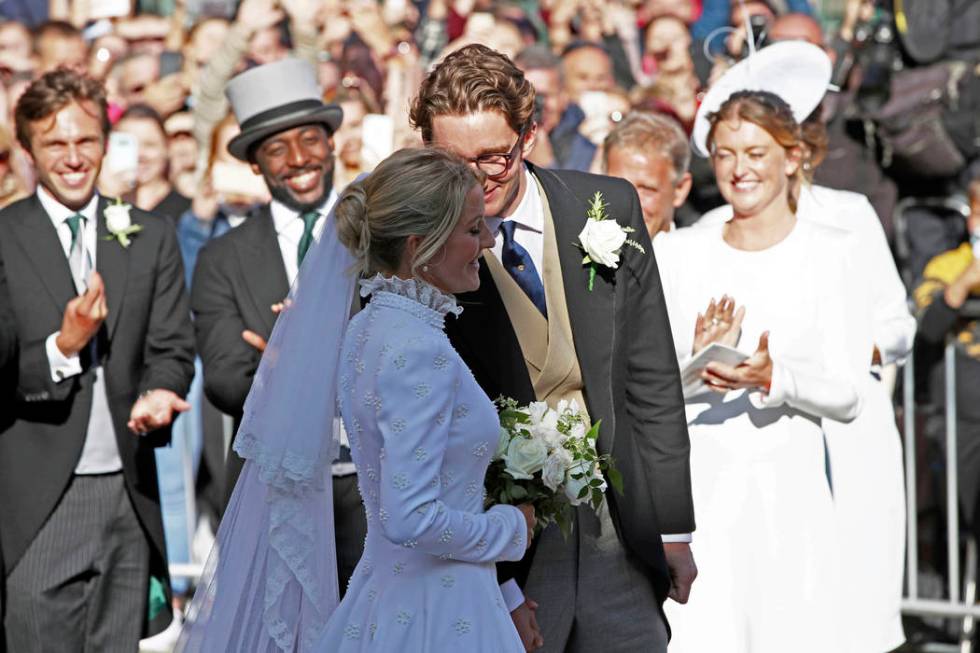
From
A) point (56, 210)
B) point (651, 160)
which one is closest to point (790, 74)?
point (651, 160)

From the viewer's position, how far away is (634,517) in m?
4.35

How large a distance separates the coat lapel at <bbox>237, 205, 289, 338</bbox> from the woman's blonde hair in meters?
2.22

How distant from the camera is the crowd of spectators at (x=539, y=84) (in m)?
7.85

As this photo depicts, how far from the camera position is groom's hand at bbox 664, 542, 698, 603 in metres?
4.60

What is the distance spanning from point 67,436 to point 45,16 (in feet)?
23.2

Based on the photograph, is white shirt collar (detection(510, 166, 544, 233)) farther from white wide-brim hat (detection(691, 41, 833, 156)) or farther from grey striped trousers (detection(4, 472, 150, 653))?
grey striped trousers (detection(4, 472, 150, 653))

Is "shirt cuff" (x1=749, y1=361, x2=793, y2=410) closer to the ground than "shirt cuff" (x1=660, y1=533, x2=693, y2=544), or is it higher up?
higher up

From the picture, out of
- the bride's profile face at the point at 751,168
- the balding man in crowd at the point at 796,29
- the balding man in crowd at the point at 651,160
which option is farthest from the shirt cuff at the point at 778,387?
the balding man in crowd at the point at 796,29

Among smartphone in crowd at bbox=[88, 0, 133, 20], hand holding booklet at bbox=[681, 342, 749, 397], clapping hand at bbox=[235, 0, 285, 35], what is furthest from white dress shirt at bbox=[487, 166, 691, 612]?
smartphone in crowd at bbox=[88, 0, 133, 20]

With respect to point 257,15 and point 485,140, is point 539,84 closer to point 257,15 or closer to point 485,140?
point 257,15

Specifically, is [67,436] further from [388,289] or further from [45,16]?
[45,16]

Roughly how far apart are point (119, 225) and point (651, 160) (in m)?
2.09

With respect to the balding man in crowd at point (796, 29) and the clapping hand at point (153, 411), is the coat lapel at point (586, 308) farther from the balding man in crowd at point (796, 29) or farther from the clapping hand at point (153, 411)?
the balding man in crowd at point (796, 29)

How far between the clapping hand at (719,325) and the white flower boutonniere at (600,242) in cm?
126
